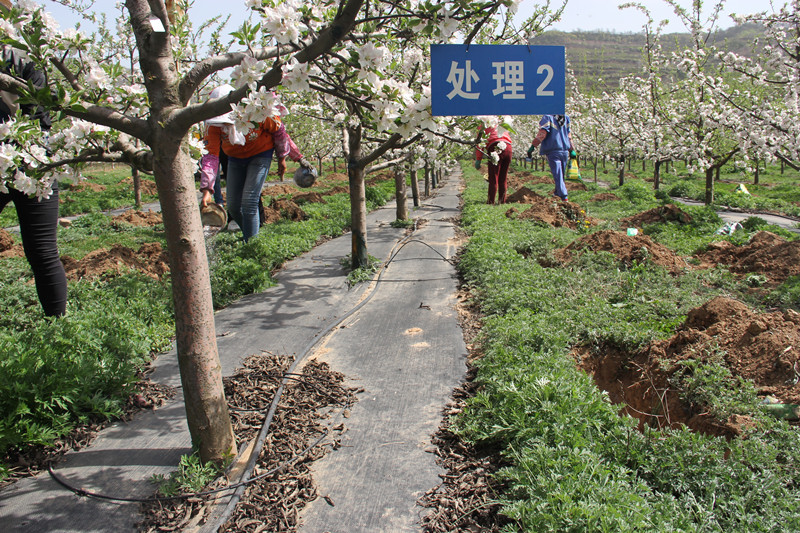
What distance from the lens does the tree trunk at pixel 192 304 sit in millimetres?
2299

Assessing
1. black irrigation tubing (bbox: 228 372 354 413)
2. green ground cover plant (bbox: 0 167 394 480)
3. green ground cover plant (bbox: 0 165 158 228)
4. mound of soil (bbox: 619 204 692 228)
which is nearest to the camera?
green ground cover plant (bbox: 0 167 394 480)

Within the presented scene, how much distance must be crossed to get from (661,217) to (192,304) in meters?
8.93

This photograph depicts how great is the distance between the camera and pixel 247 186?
618cm

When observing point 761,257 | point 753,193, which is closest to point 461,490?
point 761,257

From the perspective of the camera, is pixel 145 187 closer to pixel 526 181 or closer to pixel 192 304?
pixel 526 181

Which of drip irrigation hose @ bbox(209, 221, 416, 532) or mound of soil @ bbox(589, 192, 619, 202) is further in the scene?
mound of soil @ bbox(589, 192, 619, 202)

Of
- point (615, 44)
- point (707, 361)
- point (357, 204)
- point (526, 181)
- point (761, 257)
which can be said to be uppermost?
point (615, 44)

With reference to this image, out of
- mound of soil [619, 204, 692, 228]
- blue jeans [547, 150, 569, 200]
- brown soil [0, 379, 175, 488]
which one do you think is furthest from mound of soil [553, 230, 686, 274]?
blue jeans [547, 150, 569, 200]

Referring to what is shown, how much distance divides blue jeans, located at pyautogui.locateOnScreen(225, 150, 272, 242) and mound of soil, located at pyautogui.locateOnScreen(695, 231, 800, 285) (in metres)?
5.55

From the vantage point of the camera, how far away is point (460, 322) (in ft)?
15.1

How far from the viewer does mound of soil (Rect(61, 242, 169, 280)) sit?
548 centimetres

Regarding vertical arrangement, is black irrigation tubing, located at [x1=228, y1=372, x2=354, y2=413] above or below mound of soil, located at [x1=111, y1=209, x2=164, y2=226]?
below

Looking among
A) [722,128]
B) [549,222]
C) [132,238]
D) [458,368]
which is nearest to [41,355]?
[458,368]

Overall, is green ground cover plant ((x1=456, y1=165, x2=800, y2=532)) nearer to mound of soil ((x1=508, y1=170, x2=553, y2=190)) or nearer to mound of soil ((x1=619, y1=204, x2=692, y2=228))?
mound of soil ((x1=619, y1=204, x2=692, y2=228))
